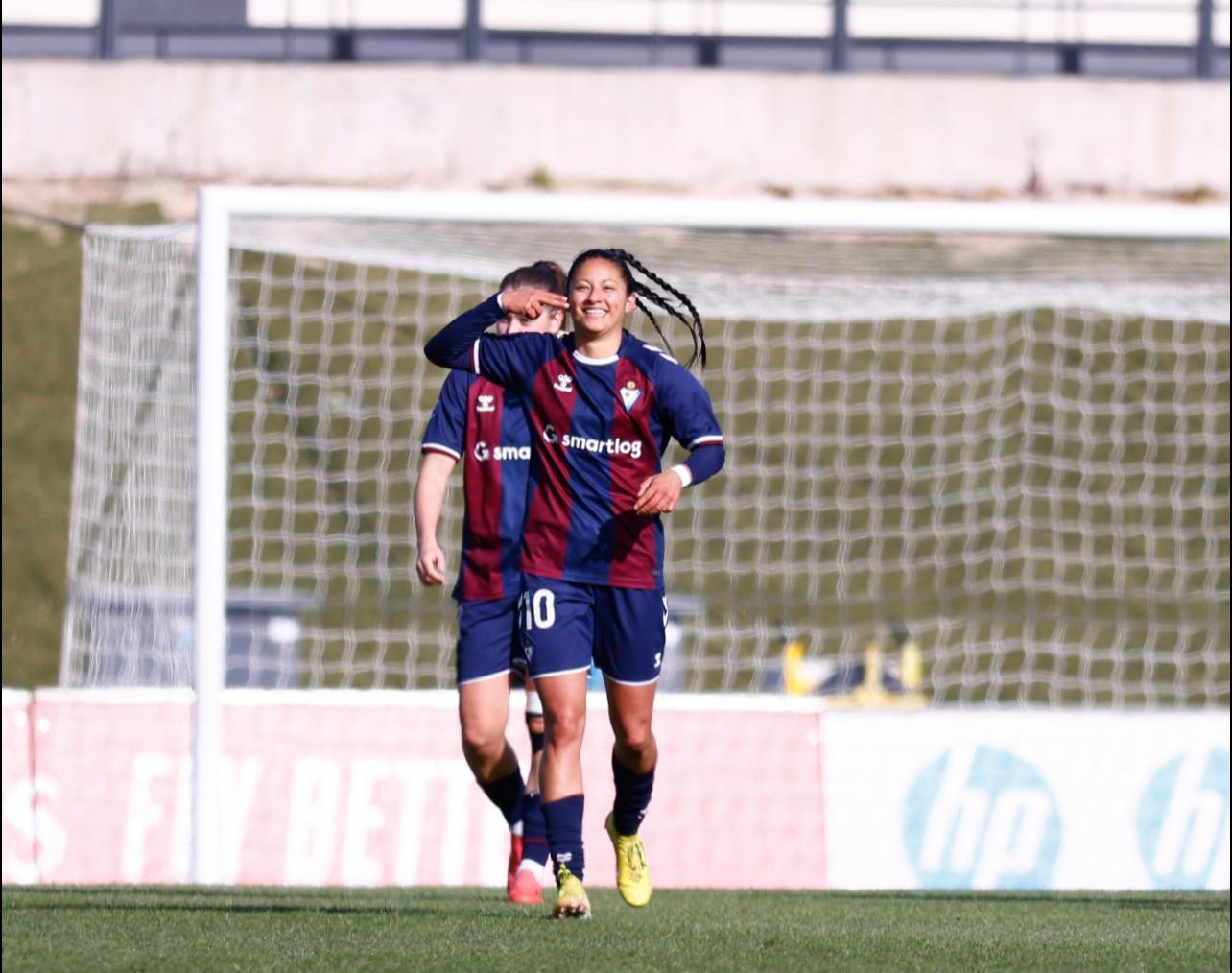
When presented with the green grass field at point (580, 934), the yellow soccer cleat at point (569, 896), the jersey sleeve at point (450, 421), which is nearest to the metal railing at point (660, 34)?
the jersey sleeve at point (450, 421)

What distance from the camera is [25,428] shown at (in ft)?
57.4

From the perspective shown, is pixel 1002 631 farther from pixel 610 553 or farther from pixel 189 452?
pixel 610 553

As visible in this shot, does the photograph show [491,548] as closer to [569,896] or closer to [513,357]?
[513,357]

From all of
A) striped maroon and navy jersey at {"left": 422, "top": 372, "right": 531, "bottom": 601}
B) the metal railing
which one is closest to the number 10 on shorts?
striped maroon and navy jersey at {"left": 422, "top": 372, "right": 531, "bottom": 601}

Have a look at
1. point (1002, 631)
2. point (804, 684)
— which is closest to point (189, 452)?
point (804, 684)

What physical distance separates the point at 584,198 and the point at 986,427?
8602mm

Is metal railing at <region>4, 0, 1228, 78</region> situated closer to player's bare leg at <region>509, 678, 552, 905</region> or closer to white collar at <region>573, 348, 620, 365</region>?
player's bare leg at <region>509, 678, 552, 905</region>

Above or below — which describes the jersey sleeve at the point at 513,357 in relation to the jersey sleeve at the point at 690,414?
above

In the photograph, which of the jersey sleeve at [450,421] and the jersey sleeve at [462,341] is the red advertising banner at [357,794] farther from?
the jersey sleeve at [462,341]

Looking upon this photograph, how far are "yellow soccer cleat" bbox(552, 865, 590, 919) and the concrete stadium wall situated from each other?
44.2ft

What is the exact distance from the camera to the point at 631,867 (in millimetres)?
5609

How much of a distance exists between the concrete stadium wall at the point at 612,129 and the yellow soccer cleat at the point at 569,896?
44.2ft

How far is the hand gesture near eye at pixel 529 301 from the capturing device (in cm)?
555

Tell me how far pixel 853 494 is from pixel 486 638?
36.7 feet
